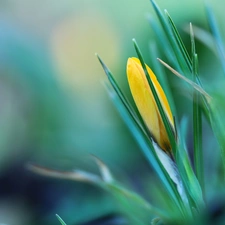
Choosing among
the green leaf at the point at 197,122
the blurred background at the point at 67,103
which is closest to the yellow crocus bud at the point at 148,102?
the green leaf at the point at 197,122

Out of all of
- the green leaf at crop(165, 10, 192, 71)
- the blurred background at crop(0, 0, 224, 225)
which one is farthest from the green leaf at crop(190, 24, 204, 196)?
the blurred background at crop(0, 0, 224, 225)

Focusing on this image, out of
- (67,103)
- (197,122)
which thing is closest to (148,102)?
(197,122)

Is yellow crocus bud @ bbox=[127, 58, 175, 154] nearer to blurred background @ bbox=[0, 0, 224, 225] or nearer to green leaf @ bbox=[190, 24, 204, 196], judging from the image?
green leaf @ bbox=[190, 24, 204, 196]

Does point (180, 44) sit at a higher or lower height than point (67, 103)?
higher

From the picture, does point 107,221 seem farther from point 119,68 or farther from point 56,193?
point 119,68

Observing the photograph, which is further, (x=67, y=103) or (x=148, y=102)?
(x=67, y=103)

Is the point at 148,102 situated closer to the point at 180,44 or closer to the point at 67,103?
the point at 180,44
